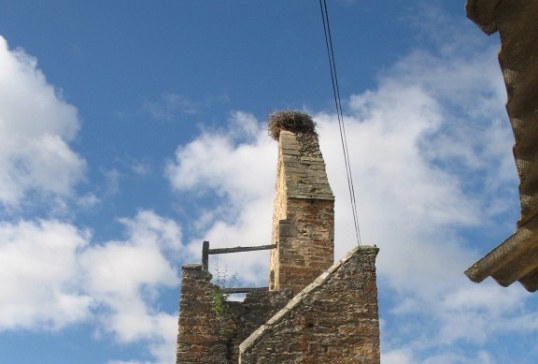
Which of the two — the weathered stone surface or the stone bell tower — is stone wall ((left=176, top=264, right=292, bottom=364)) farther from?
the weathered stone surface

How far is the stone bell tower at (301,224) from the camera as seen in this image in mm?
10875

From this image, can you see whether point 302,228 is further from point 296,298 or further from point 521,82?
point 521,82

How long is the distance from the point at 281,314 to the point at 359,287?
0.96 metres

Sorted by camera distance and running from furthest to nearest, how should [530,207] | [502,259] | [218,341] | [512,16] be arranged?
[218,341] < [502,259] < [530,207] < [512,16]

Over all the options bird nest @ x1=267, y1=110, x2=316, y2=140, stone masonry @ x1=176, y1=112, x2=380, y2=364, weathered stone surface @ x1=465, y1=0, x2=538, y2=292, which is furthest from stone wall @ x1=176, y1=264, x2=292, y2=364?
weathered stone surface @ x1=465, y1=0, x2=538, y2=292

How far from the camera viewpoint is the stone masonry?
8.00 meters

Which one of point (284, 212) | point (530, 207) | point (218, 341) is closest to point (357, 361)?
point (218, 341)

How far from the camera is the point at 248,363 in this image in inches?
311

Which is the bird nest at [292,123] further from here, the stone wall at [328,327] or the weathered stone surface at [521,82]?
the weathered stone surface at [521,82]

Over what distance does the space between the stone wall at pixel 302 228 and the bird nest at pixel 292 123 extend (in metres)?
1.25

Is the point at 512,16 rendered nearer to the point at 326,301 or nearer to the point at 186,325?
the point at 326,301

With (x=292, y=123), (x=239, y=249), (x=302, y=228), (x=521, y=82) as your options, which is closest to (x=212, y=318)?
(x=239, y=249)

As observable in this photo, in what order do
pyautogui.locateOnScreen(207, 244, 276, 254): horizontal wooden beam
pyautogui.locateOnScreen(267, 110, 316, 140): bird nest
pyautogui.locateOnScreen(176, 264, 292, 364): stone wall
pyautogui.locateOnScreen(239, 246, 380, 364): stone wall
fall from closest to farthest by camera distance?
pyautogui.locateOnScreen(239, 246, 380, 364): stone wall
pyautogui.locateOnScreen(176, 264, 292, 364): stone wall
pyautogui.locateOnScreen(207, 244, 276, 254): horizontal wooden beam
pyautogui.locateOnScreen(267, 110, 316, 140): bird nest

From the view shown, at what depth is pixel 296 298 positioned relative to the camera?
8.15 m
